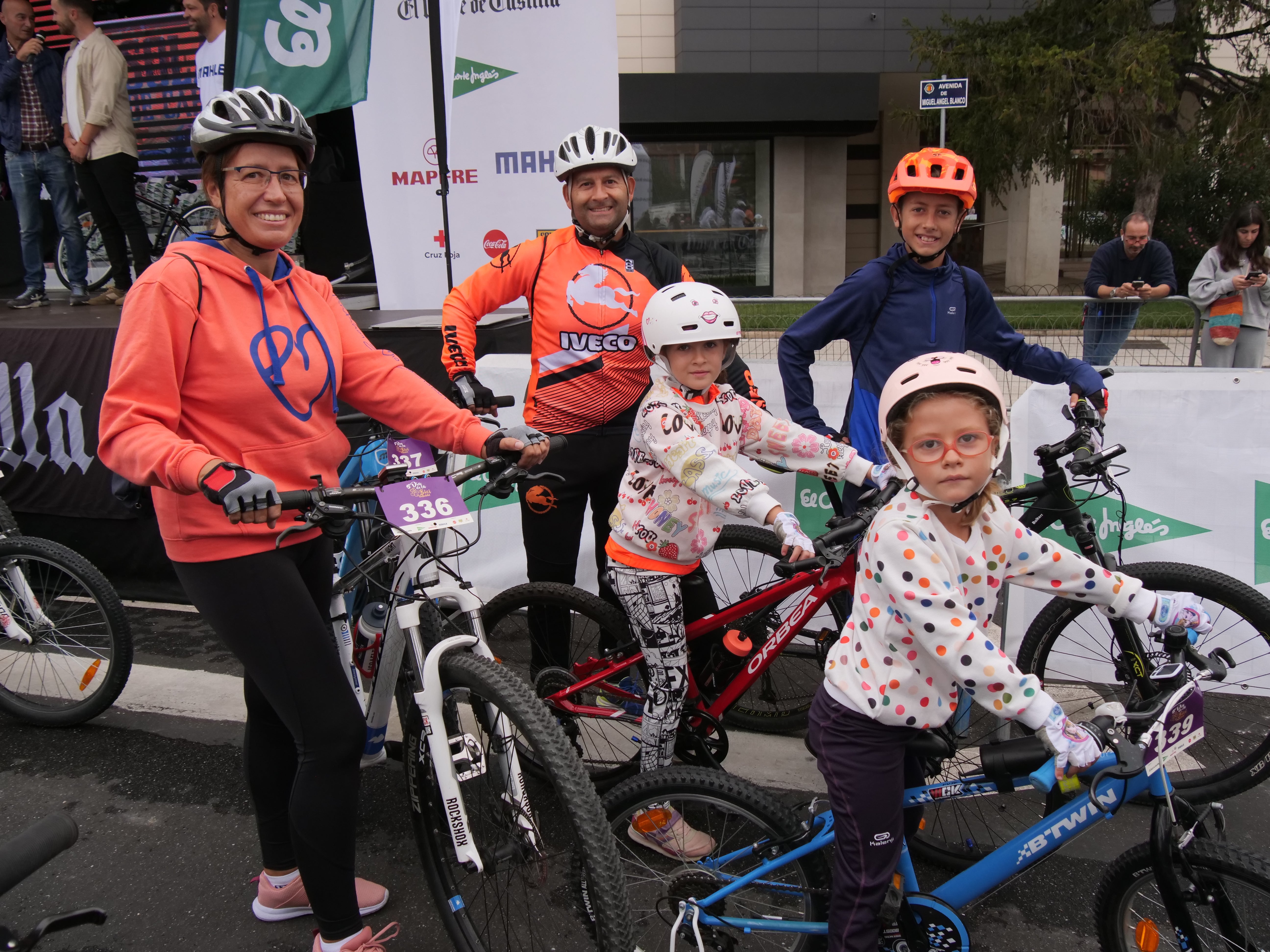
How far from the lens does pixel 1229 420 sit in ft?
13.1

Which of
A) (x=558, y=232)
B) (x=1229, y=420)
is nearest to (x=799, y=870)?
(x=558, y=232)

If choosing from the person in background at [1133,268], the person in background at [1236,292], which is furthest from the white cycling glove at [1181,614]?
the person in background at [1236,292]

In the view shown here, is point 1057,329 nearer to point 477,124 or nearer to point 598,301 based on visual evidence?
point 598,301

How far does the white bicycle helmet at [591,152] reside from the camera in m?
3.47

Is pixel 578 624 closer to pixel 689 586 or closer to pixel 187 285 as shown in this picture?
pixel 689 586

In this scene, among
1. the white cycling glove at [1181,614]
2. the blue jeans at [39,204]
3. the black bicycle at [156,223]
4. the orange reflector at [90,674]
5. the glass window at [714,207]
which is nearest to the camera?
the white cycling glove at [1181,614]

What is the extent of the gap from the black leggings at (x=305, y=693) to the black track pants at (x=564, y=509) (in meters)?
1.21

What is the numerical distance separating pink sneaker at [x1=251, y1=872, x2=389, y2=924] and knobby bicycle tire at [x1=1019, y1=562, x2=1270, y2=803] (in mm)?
2340

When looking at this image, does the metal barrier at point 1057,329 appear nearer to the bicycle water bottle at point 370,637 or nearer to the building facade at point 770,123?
the bicycle water bottle at point 370,637

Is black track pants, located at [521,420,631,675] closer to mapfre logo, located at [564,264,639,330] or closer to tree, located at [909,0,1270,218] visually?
mapfre logo, located at [564,264,639,330]

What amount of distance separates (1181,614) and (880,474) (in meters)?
1.03

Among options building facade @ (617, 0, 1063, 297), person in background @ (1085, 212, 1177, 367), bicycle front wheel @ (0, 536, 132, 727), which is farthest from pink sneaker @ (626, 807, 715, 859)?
building facade @ (617, 0, 1063, 297)

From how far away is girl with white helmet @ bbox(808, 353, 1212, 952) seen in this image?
2.00 meters

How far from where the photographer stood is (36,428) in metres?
5.41
